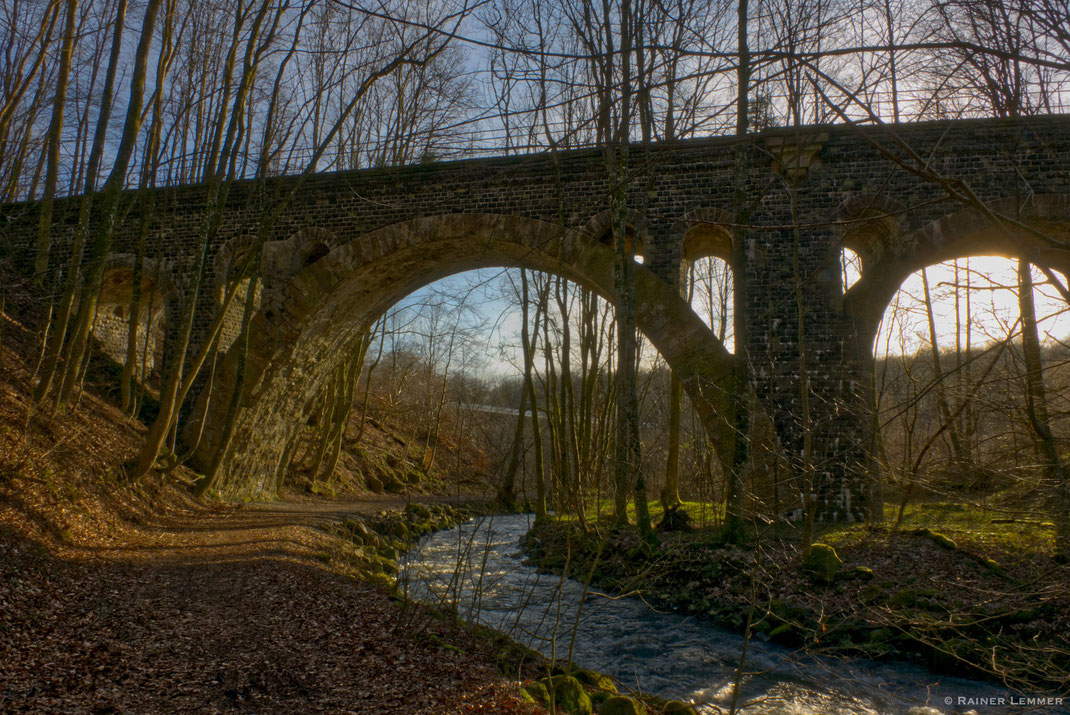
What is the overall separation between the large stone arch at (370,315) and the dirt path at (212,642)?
208 inches

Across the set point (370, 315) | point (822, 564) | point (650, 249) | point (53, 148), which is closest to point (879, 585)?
point (822, 564)

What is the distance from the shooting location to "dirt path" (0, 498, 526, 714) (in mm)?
3775

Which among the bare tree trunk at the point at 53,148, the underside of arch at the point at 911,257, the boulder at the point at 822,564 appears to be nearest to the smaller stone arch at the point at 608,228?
the underside of arch at the point at 911,257

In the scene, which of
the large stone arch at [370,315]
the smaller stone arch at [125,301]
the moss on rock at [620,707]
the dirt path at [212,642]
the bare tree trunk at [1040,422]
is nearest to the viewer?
the bare tree trunk at [1040,422]

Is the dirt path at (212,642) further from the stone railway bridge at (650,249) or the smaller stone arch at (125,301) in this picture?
the smaller stone arch at (125,301)

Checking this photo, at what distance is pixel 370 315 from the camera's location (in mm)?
14258

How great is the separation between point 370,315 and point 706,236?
7432 mm

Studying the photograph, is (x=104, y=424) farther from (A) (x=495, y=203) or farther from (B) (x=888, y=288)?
(B) (x=888, y=288)

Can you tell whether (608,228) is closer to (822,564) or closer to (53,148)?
(822,564)

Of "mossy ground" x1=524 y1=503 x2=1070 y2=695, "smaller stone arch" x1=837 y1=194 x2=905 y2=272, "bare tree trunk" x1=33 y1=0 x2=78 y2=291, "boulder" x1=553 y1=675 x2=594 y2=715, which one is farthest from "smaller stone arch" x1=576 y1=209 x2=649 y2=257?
"bare tree trunk" x1=33 y1=0 x2=78 y2=291

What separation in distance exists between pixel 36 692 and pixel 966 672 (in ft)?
24.1

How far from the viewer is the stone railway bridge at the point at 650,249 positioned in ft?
31.1

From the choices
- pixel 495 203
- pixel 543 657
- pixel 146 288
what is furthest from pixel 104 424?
pixel 543 657

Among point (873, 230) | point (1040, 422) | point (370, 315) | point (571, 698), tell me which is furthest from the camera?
point (370, 315)
